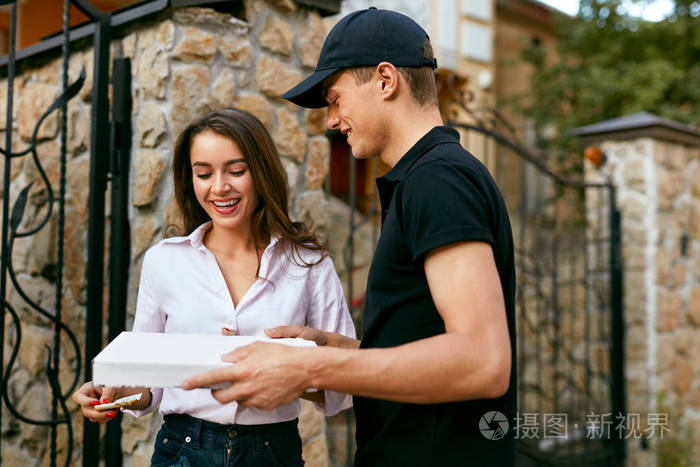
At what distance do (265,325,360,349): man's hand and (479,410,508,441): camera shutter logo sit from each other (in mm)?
426

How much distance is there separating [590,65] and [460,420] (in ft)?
29.5

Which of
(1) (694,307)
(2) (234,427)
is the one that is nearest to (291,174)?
(2) (234,427)

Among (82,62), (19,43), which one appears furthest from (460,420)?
(19,43)

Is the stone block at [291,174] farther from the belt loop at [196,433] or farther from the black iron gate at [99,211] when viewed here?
the belt loop at [196,433]

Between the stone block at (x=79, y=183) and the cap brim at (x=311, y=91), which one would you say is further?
the stone block at (x=79, y=183)

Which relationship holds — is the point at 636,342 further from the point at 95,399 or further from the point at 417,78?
the point at 95,399

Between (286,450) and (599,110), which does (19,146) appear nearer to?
(286,450)

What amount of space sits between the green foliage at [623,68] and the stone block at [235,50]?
7384mm

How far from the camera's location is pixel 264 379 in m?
1.21

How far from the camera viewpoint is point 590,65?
365 inches

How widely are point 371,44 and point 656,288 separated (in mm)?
3872

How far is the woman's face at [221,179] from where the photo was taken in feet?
5.90

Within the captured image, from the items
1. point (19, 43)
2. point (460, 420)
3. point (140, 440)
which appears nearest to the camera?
point (460, 420)

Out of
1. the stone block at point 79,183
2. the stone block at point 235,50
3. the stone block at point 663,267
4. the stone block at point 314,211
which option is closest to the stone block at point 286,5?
the stone block at point 235,50
